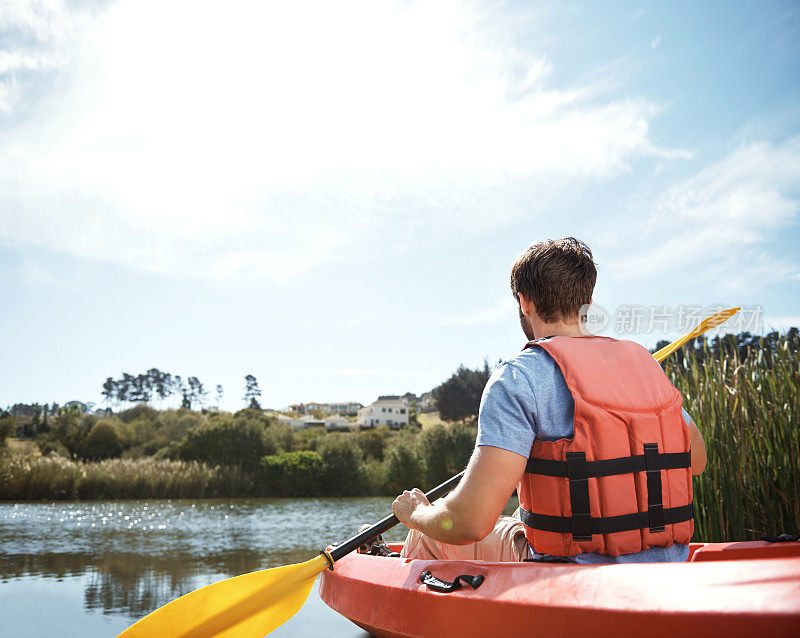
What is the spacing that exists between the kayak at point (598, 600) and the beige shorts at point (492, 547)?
0.13 m

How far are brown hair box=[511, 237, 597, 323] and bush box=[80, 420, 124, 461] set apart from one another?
73.2ft

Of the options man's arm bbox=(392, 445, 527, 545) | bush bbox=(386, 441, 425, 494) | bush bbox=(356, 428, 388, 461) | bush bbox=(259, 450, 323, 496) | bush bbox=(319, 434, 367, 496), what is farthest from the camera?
bush bbox=(356, 428, 388, 461)

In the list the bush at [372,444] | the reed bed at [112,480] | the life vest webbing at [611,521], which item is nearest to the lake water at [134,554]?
the reed bed at [112,480]

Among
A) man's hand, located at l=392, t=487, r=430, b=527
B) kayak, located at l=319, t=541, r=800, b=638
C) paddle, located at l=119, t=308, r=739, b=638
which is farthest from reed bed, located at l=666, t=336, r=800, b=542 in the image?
man's hand, located at l=392, t=487, r=430, b=527

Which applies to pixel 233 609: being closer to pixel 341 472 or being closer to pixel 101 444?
pixel 341 472

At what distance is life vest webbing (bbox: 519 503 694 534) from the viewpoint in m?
1.57

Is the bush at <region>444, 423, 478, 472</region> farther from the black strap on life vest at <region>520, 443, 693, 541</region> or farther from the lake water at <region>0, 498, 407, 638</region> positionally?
the black strap on life vest at <region>520, 443, 693, 541</region>

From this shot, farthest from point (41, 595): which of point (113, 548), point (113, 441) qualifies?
point (113, 441)

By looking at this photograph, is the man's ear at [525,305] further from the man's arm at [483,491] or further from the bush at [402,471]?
the bush at [402,471]

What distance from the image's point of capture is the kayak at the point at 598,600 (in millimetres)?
1219

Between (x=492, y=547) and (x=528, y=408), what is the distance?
29.8 inches

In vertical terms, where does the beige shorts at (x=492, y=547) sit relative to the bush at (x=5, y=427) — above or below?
below

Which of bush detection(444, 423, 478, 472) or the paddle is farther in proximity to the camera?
bush detection(444, 423, 478, 472)

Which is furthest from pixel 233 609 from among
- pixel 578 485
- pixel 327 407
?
pixel 327 407
